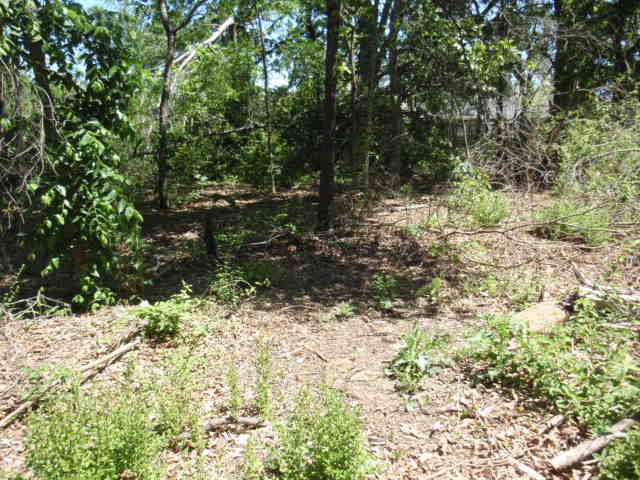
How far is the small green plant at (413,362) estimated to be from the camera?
3.54m

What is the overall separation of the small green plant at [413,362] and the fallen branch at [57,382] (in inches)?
94.4

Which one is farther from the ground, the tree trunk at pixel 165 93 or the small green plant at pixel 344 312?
the tree trunk at pixel 165 93

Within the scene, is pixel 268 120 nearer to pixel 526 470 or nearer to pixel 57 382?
pixel 57 382

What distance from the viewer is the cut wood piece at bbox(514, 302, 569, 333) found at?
→ 161 inches

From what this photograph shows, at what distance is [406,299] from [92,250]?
3679 millimetres

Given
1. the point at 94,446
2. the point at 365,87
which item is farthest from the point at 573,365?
the point at 365,87

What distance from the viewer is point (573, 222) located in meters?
6.66

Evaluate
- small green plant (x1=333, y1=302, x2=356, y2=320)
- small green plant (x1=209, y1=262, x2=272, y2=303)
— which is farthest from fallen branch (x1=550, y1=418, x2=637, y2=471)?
small green plant (x1=209, y1=262, x2=272, y2=303)

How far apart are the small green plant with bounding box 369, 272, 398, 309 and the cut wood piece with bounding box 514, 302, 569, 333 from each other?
1.49m

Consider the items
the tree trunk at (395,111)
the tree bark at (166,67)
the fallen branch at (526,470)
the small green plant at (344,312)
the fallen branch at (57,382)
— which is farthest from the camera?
the tree trunk at (395,111)

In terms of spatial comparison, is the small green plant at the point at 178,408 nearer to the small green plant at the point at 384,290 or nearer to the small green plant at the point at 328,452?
the small green plant at the point at 328,452

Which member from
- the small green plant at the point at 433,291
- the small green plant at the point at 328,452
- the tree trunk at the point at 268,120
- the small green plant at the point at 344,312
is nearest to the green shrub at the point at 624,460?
the small green plant at the point at 328,452

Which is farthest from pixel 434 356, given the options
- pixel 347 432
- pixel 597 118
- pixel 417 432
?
pixel 597 118

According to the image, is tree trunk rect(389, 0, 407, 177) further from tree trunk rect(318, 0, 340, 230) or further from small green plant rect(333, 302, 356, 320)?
small green plant rect(333, 302, 356, 320)
